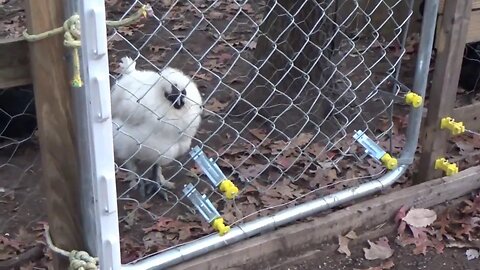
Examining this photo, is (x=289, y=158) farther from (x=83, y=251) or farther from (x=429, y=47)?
(x=83, y=251)

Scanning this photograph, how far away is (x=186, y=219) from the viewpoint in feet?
10.6

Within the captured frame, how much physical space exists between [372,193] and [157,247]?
39.0 inches

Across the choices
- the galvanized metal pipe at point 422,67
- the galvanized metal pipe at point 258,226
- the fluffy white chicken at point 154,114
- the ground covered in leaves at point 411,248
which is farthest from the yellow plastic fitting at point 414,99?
the fluffy white chicken at point 154,114

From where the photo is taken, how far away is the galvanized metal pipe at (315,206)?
2.44m

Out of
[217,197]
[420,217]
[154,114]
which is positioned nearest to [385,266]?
[420,217]

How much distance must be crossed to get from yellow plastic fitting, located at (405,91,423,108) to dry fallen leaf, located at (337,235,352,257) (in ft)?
2.14

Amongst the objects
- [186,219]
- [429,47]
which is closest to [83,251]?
[186,219]

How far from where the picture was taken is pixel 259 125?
13.4ft

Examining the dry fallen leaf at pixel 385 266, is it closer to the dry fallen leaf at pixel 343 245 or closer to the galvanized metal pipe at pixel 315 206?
the dry fallen leaf at pixel 343 245

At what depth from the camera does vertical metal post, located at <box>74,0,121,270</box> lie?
159cm

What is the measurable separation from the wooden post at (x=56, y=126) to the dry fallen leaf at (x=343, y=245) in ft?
4.37

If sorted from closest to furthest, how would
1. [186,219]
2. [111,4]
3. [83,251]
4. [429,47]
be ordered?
[83,251] < [429,47] < [186,219] < [111,4]

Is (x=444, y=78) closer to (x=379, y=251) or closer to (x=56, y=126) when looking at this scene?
(x=379, y=251)

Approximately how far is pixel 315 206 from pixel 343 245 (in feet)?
0.82
